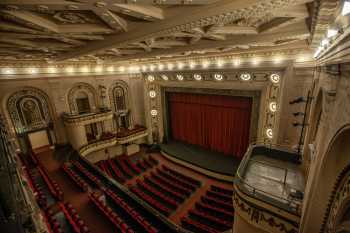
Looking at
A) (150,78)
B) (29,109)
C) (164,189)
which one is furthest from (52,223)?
(150,78)

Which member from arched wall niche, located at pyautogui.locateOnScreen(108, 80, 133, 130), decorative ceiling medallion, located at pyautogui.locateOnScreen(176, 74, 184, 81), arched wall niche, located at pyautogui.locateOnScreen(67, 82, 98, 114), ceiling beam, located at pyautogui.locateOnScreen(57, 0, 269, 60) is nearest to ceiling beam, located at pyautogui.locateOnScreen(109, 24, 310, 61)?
ceiling beam, located at pyautogui.locateOnScreen(57, 0, 269, 60)

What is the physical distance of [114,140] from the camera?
506 inches

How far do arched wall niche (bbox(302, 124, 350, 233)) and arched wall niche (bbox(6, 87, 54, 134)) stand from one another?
1362cm

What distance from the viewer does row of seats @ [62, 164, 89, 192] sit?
816 centimetres

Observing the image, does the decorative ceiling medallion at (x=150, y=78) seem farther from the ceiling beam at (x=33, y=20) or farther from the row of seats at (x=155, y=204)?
the ceiling beam at (x=33, y=20)

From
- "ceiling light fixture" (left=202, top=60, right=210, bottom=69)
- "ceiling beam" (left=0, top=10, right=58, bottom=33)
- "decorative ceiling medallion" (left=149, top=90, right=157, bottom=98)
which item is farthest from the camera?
"decorative ceiling medallion" (left=149, top=90, right=157, bottom=98)

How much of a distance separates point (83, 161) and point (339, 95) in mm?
12151

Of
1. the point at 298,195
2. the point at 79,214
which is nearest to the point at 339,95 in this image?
the point at 298,195

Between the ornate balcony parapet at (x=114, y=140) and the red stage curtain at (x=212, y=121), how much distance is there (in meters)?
2.92

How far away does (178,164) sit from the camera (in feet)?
39.2

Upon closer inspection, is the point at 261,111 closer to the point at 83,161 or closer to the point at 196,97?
the point at 196,97

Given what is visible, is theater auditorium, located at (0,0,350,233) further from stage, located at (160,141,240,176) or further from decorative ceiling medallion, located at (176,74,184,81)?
decorative ceiling medallion, located at (176,74,184,81)

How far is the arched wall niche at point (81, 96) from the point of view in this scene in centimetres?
1189

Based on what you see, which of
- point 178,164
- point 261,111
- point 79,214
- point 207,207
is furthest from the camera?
point 178,164
